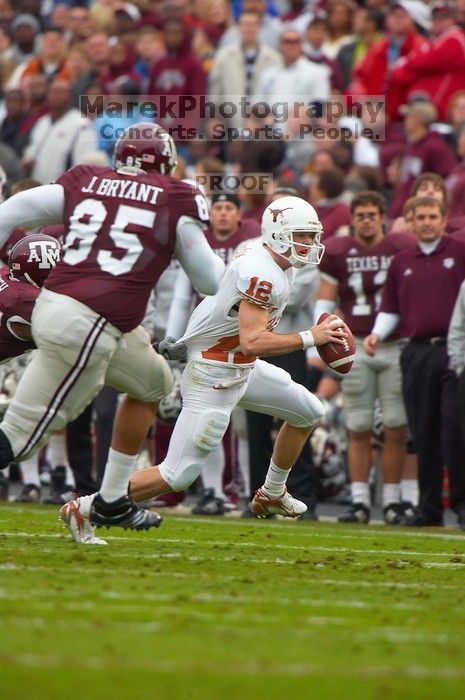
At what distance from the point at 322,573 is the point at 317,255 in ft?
5.75

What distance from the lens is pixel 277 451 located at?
7.86 m

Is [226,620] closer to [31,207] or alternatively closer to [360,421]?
[31,207]

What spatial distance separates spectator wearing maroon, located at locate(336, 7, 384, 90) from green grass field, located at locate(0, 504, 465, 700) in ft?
27.8

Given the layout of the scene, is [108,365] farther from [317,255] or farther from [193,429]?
[317,255]

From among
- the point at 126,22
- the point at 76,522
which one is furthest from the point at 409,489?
the point at 126,22

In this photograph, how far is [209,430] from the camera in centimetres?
736

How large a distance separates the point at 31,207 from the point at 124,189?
409 mm

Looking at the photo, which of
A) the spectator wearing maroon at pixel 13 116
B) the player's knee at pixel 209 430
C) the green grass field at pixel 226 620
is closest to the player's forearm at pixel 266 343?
the player's knee at pixel 209 430

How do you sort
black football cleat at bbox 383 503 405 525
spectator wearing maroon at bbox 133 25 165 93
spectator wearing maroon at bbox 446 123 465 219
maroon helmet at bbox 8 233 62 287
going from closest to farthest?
1. maroon helmet at bbox 8 233 62 287
2. black football cleat at bbox 383 503 405 525
3. spectator wearing maroon at bbox 446 123 465 219
4. spectator wearing maroon at bbox 133 25 165 93

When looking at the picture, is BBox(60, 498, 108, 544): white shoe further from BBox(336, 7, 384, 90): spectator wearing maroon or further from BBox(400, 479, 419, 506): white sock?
BBox(336, 7, 384, 90): spectator wearing maroon

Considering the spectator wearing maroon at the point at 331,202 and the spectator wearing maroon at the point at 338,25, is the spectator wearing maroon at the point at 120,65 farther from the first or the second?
the spectator wearing maroon at the point at 331,202

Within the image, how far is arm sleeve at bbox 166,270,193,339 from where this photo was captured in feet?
35.4

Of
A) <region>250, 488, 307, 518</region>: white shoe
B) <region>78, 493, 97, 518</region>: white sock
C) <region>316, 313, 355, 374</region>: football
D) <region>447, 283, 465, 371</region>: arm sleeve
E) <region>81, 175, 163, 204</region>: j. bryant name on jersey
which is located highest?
<region>81, 175, 163, 204</region>: j. bryant name on jersey

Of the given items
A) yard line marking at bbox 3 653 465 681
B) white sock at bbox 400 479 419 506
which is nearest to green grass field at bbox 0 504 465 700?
yard line marking at bbox 3 653 465 681
